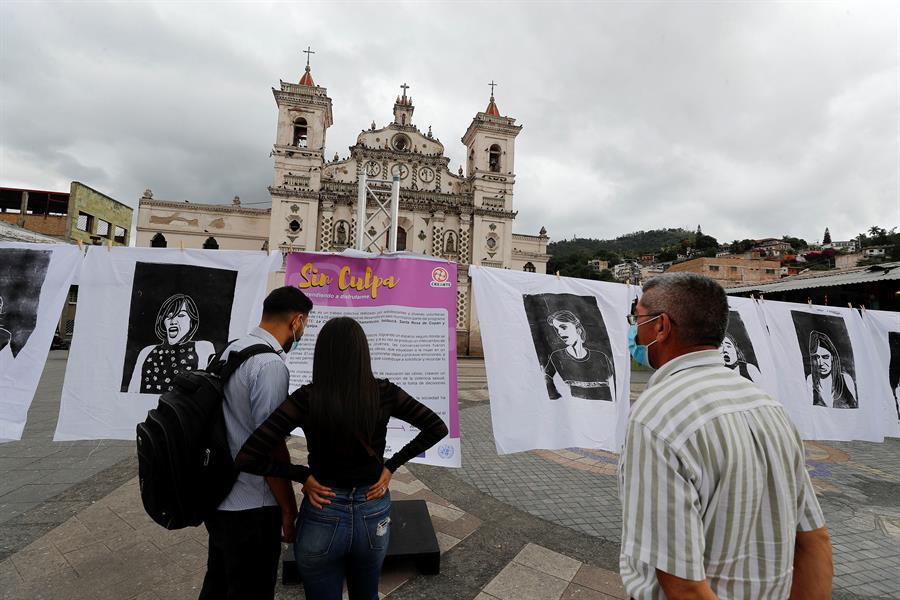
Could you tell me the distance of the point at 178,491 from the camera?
1.59 metres

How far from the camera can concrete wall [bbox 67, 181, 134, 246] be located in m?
26.9

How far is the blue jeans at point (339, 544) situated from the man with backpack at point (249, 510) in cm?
19

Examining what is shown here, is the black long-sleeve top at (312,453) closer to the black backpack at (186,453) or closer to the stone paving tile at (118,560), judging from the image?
the black backpack at (186,453)

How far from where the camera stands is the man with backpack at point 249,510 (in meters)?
1.72

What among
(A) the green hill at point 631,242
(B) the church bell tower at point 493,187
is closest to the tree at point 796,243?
(A) the green hill at point 631,242

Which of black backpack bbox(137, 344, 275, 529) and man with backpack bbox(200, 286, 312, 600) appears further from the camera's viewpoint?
man with backpack bbox(200, 286, 312, 600)

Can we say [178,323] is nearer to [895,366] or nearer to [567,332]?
[567,332]

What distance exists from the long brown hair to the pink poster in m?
1.43

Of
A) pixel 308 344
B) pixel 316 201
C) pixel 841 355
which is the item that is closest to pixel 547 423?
pixel 308 344

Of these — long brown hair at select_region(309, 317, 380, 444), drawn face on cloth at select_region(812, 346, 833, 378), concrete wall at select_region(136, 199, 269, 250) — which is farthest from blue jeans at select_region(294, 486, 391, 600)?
concrete wall at select_region(136, 199, 269, 250)

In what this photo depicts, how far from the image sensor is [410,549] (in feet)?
9.55

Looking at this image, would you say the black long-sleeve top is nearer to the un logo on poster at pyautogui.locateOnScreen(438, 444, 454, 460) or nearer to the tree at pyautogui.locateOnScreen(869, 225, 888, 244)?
the un logo on poster at pyautogui.locateOnScreen(438, 444, 454, 460)

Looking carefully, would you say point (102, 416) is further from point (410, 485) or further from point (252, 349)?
point (410, 485)

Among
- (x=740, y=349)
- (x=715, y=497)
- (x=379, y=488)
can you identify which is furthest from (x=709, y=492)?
(x=740, y=349)
